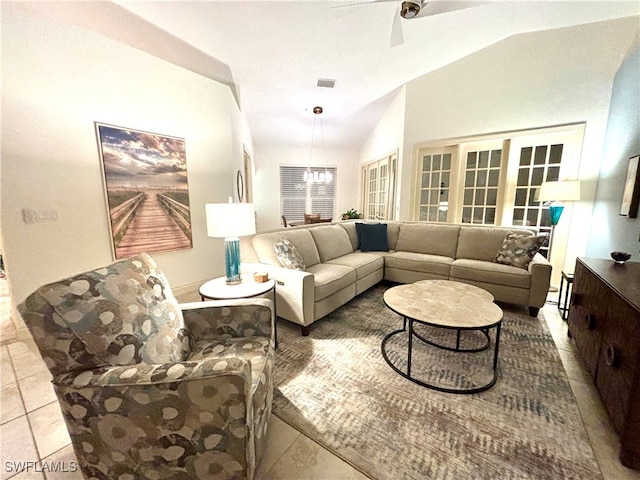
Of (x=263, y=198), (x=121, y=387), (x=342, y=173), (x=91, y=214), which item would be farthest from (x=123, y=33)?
(x=342, y=173)

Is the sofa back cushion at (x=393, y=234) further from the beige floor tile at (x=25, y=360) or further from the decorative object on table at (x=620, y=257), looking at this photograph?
the beige floor tile at (x=25, y=360)

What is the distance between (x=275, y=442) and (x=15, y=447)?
1.32m

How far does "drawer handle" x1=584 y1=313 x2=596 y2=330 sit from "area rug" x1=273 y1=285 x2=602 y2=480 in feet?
1.28

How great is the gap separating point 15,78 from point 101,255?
1.64 meters

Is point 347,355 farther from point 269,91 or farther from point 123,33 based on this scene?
point 269,91

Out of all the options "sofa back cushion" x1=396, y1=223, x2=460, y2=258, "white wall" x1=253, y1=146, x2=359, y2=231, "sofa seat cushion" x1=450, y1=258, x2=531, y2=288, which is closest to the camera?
"sofa seat cushion" x1=450, y1=258, x2=531, y2=288

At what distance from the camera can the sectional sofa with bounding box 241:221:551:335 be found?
7.86 feet

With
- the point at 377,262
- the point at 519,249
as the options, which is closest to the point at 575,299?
the point at 519,249

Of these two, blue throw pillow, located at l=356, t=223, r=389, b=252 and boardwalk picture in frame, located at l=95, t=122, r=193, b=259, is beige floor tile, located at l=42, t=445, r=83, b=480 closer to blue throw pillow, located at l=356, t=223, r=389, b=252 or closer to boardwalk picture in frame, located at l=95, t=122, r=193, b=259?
boardwalk picture in frame, located at l=95, t=122, r=193, b=259

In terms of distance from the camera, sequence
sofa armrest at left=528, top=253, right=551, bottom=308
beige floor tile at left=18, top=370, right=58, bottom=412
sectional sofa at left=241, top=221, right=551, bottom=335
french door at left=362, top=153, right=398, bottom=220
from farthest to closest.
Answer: french door at left=362, top=153, right=398, bottom=220 < sofa armrest at left=528, top=253, right=551, bottom=308 < sectional sofa at left=241, top=221, right=551, bottom=335 < beige floor tile at left=18, top=370, right=58, bottom=412

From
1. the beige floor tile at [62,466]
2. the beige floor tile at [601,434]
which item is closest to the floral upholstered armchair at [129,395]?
the beige floor tile at [62,466]

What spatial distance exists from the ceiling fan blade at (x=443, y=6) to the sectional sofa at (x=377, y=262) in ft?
7.93

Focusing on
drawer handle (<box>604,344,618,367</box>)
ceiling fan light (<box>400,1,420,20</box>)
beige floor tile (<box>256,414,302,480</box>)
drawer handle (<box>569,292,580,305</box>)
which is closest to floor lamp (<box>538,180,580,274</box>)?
drawer handle (<box>569,292,580,305</box>)

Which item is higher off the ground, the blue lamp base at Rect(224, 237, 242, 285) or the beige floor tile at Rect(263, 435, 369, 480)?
the blue lamp base at Rect(224, 237, 242, 285)
